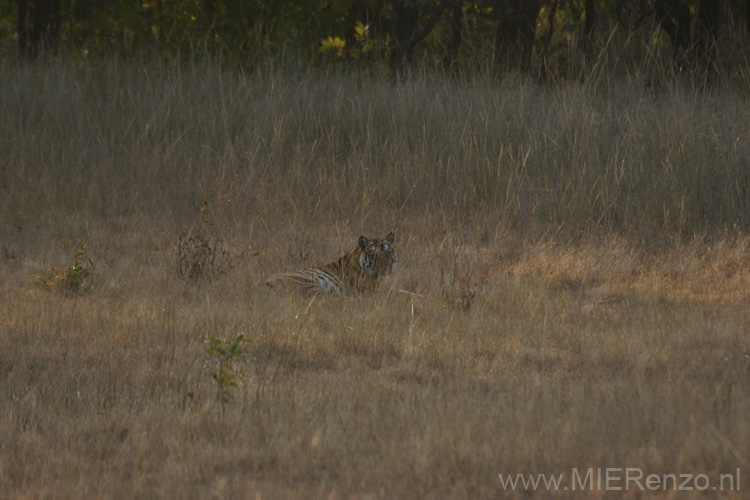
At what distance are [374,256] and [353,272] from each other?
21 centimetres

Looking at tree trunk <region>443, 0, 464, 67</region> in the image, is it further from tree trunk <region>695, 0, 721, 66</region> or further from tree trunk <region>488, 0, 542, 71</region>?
tree trunk <region>695, 0, 721, 66</region>

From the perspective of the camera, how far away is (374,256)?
5.94 metres

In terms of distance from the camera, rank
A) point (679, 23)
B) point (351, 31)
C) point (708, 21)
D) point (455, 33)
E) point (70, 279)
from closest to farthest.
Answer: point (70, 279) < point (708, 21) < point (679, 23) < point (455, 33) < point (351, 31)

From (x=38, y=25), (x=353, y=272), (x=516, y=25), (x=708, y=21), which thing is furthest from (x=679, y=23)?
(x=38, y=25)

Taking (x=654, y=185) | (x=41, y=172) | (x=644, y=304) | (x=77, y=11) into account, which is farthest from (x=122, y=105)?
(x=644, y=304)

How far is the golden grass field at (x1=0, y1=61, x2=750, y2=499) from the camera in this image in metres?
2.99

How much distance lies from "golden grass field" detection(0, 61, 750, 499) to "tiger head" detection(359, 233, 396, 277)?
10.3 inches

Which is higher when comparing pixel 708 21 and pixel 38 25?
pixel 708 21

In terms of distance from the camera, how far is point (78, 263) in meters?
5.61

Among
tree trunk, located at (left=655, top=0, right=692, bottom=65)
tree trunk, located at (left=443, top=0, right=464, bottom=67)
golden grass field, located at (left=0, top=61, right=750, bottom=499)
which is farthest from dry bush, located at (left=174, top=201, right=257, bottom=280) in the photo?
tree trunk, located at (left=655, top=0, right=692, bottom=65)

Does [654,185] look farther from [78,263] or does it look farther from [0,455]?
[0,455]

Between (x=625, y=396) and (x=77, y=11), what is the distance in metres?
12.4

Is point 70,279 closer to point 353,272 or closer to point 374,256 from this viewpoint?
point 353,272

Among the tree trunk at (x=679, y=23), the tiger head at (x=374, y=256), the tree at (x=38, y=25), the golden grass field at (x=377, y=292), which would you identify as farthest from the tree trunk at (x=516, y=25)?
the tiger head at (x=374, y=256)
